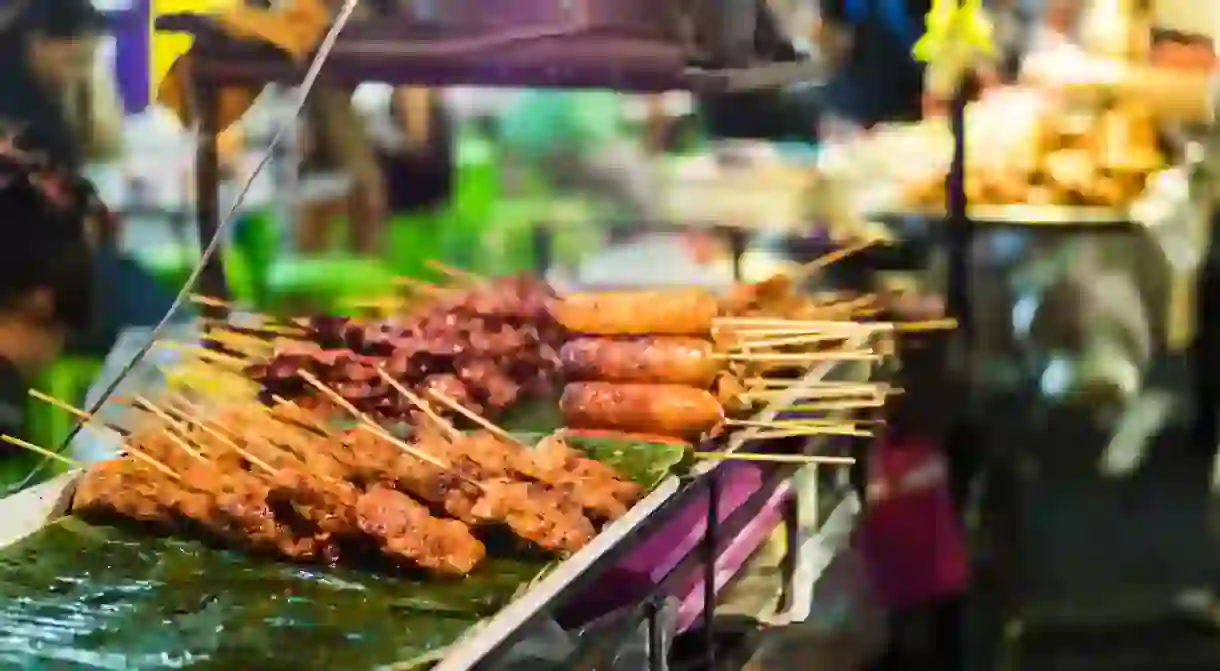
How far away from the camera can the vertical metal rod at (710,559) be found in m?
2.04

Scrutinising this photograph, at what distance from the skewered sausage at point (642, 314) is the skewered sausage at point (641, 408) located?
13cm

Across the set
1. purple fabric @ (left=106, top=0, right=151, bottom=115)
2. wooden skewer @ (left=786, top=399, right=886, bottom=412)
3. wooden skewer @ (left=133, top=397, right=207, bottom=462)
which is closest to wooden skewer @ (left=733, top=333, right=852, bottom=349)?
wooden skewer @ (left=786, top=399, right=886, bottom=412)

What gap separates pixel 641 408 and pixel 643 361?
0.10 metres

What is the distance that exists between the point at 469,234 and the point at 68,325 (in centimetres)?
96

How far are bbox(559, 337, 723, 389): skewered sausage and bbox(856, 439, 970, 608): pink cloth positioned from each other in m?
0.93

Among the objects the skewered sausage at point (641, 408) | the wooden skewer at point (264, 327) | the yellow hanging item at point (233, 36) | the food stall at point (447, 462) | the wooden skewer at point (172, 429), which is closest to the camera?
the food stall at point (447, 462)

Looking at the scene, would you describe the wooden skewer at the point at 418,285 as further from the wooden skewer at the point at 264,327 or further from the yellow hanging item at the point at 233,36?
the yellow hanging item at the point at 233,36

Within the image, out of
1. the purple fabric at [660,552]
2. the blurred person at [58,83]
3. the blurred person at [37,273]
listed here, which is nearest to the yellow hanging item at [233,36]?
the blurred person at [58,83]

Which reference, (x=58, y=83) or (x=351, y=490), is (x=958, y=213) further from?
(x=58, y=83)

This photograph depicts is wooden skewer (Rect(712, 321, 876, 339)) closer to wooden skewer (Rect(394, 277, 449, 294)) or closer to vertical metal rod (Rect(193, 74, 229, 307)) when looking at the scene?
wooden skewer (Rect(394, 277, 449, 294))

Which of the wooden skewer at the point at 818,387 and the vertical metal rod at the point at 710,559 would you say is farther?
the wooden skewer at the point at 818,387

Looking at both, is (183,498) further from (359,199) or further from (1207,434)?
(1207,434)

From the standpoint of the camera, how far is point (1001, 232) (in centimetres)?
305

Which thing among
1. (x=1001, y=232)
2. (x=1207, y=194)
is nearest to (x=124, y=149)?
(x=1001, y=232)
